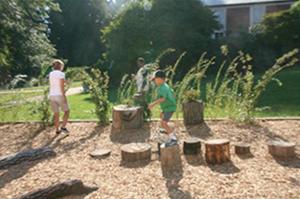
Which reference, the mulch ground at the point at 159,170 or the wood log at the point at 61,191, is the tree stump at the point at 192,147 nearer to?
the mulch ground at the point at 159,170

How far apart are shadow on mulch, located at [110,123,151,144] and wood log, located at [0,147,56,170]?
4.20 feet

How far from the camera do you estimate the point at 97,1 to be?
38562 mm

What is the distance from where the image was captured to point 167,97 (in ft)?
14.3

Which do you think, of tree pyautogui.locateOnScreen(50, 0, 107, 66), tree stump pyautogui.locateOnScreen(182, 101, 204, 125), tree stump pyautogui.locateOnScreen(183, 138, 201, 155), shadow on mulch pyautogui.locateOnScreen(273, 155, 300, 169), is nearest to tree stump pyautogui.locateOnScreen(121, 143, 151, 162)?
tree stump pyautogui.locateOnScreen(183, 138, 201, 155)

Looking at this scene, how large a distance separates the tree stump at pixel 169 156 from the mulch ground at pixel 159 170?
128 mm

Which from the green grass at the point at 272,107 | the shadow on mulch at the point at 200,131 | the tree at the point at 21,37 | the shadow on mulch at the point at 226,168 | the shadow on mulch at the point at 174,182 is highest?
the tree at the point at 21,37

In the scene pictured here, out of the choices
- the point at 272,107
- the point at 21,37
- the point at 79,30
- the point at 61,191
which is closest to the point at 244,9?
the point at 21,37

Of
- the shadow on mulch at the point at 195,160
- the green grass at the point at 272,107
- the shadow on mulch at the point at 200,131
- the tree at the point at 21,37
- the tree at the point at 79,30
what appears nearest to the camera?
the shadow on mulch at the point at 195,160

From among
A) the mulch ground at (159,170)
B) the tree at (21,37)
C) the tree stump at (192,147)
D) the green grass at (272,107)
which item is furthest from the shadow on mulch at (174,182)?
the tree at (21,37)

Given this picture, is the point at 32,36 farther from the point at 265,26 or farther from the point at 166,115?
the point at 265,26

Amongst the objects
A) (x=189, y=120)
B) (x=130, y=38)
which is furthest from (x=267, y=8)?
(x=189, y=120)

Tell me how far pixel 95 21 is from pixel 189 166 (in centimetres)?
3931

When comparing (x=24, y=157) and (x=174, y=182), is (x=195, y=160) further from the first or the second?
(x=24, y=157)

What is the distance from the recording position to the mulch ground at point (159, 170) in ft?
10.4
